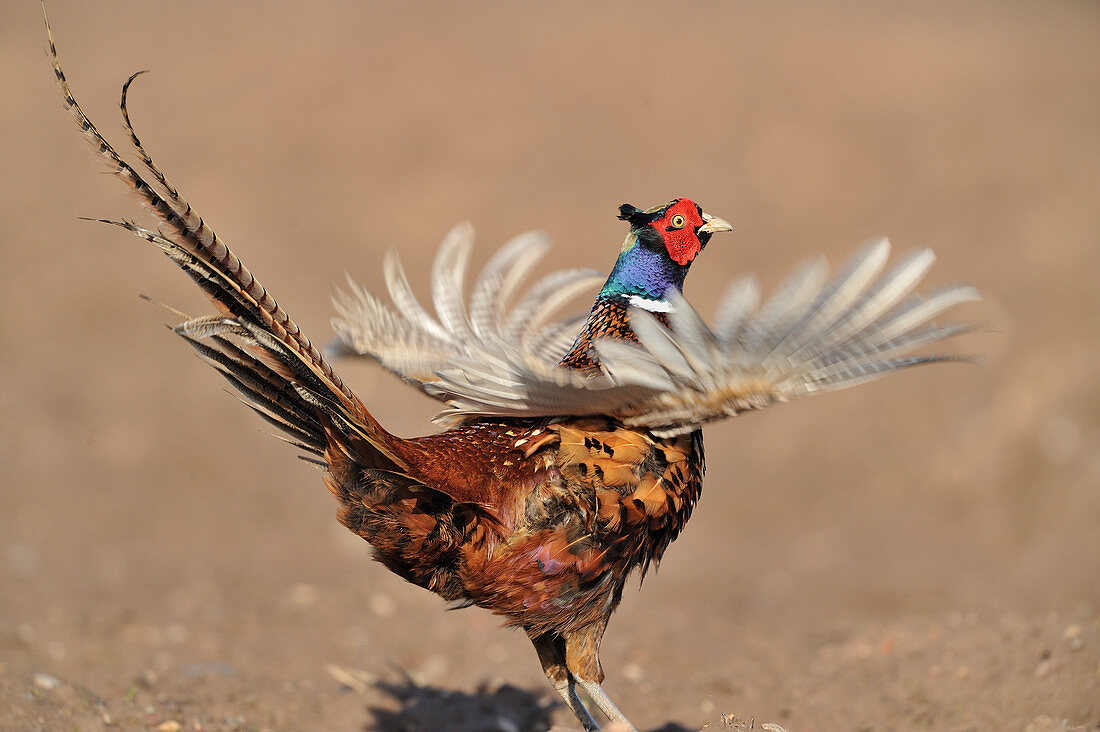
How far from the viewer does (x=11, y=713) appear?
3.86 meters

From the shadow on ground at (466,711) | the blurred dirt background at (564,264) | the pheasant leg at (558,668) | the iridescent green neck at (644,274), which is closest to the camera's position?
the pheasant leg at (558,668)

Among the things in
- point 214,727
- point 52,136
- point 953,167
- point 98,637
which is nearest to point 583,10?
point 953,167

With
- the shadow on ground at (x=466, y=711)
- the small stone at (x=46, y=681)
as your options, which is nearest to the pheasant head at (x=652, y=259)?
the shadow on ground at (x=466, y=711)

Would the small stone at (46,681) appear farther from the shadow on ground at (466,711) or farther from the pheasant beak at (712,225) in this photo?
the pheasant beak at (712,225)

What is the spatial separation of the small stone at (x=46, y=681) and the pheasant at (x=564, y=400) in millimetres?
2106

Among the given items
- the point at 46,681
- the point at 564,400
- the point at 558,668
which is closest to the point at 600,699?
the point at 558,668

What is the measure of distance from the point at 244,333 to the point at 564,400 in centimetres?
105

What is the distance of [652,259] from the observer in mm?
3947

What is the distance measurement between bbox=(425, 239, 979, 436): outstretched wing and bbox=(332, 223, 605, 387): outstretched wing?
101 cm

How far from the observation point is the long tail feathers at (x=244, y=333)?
2.60 metres

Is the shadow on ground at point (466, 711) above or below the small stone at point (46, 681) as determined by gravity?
below

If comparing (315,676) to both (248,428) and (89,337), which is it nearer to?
(248,428)

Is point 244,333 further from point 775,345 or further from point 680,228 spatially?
point 680,228

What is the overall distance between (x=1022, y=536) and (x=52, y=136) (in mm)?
13018
